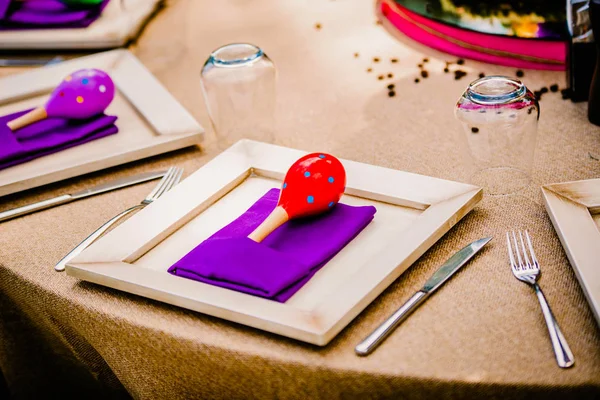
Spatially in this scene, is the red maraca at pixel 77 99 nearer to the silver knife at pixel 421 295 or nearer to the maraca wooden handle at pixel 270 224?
the maraca wooden handle at pixel 270 224

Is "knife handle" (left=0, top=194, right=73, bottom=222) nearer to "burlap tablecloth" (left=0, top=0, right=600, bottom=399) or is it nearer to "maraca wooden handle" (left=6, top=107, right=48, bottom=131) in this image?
"burlap tablecloth" (left=0, top=0, right=600, bottom=399)

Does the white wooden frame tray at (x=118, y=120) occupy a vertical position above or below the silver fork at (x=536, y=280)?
above

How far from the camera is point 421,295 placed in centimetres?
71

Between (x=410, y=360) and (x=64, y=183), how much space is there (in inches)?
25.5

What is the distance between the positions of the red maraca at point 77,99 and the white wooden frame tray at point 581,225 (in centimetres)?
70

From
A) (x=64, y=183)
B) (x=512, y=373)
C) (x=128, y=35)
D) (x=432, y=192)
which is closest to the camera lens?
(x=512, y=373)

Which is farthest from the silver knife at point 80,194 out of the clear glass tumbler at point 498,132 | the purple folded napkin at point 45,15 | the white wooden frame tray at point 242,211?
the purple folded napkin at point 45,15

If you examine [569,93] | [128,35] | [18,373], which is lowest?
[18,373]

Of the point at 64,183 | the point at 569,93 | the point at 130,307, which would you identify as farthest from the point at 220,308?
the point at 569,93

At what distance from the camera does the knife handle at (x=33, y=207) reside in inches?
38.4

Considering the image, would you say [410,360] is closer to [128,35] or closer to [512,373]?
[512,373]

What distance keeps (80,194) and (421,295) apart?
55cm

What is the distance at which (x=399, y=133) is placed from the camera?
1.10 metres

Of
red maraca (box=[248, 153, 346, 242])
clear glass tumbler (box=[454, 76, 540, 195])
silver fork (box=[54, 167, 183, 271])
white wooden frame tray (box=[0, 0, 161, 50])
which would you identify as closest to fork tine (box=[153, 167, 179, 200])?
silver fork (box=[54, 167, 183, 271])
